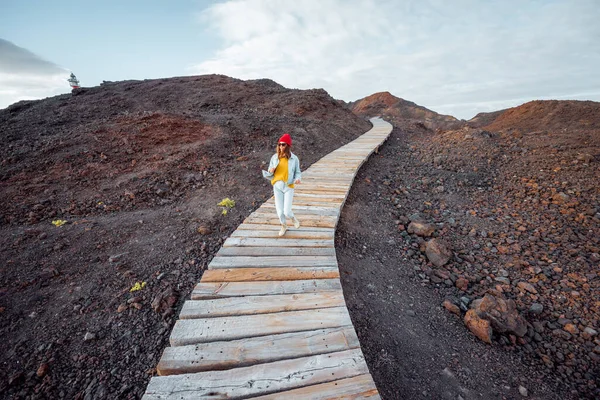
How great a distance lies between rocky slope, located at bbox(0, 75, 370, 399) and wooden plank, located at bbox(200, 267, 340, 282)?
731mm

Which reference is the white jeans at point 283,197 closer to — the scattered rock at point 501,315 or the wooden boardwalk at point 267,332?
the wooden boardwalk at point 267,332

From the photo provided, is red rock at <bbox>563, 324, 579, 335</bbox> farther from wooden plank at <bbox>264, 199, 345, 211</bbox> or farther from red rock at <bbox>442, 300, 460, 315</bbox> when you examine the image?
wooden plank at <bbox>264, 199, 345, 211</bbox>

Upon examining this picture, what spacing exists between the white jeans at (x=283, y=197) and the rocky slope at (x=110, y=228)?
144cm

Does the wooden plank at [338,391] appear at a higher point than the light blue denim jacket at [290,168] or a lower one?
lower

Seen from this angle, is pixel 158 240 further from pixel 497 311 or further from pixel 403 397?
pixel 497 311

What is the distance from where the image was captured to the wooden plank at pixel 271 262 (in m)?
3.62

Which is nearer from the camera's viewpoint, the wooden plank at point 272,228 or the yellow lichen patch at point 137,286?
the yellow lichen patch at point 137,286

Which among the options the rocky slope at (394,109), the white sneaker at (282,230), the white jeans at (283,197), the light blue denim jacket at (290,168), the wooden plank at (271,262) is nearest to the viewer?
the wooden plank at (271,262)

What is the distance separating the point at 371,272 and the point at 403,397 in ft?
6.43

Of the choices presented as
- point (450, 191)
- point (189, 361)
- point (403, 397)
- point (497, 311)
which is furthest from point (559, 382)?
point (450, 191)

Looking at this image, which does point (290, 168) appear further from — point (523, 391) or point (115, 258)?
point (523, 391)

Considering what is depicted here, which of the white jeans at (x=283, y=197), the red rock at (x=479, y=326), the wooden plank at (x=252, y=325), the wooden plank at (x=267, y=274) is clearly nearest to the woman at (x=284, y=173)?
the white jeans at (x=283, y=197)

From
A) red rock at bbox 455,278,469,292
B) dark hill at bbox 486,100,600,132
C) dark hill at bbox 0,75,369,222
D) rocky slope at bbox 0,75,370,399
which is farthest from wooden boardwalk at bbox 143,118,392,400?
dark hill at bbox 486,100,600,132

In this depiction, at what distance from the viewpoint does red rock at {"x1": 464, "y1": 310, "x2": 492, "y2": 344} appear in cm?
335
